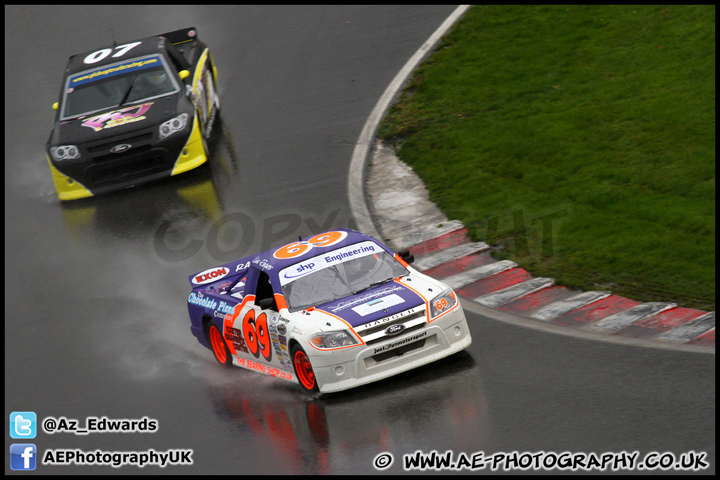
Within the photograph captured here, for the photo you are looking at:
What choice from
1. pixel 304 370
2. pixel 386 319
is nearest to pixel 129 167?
pixel 304 370

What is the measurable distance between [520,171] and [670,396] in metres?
6.55

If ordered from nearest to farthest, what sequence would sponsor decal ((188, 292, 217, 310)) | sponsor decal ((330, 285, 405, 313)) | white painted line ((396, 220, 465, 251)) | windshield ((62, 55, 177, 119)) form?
sponsor decal ((330, 285, 405, 313)) → sponsor decal ((188, 292, 217, 310)) → white painted line ((396, 220, 465, 251)) → windshield ((62, 55, 177, 119))

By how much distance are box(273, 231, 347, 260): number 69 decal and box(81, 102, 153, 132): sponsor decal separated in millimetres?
6534

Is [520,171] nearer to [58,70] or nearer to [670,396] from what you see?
A: [670,396]

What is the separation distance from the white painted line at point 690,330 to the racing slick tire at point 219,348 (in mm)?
4867

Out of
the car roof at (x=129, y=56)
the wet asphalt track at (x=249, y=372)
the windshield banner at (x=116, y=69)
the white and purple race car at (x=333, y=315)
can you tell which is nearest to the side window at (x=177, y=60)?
the car roof at (x=129, y=56)

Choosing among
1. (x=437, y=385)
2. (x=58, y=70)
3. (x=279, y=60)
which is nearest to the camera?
(x=437, y=385)

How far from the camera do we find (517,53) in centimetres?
1922

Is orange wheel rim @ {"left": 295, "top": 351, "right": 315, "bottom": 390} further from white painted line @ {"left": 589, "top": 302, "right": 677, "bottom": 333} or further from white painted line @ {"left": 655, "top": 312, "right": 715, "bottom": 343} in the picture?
white painted line @ {"left": 655, "top": 312, "right": 715, "bottom": 343}

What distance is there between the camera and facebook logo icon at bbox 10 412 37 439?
→ 10273 millimetres

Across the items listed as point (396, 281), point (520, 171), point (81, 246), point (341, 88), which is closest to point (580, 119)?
point (520, 171)

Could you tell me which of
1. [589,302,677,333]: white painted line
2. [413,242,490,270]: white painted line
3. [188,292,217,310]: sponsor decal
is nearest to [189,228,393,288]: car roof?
[188,292,217,310]: sponsor decal

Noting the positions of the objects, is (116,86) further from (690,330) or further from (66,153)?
(690,330)

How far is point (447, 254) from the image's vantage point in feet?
42.9
